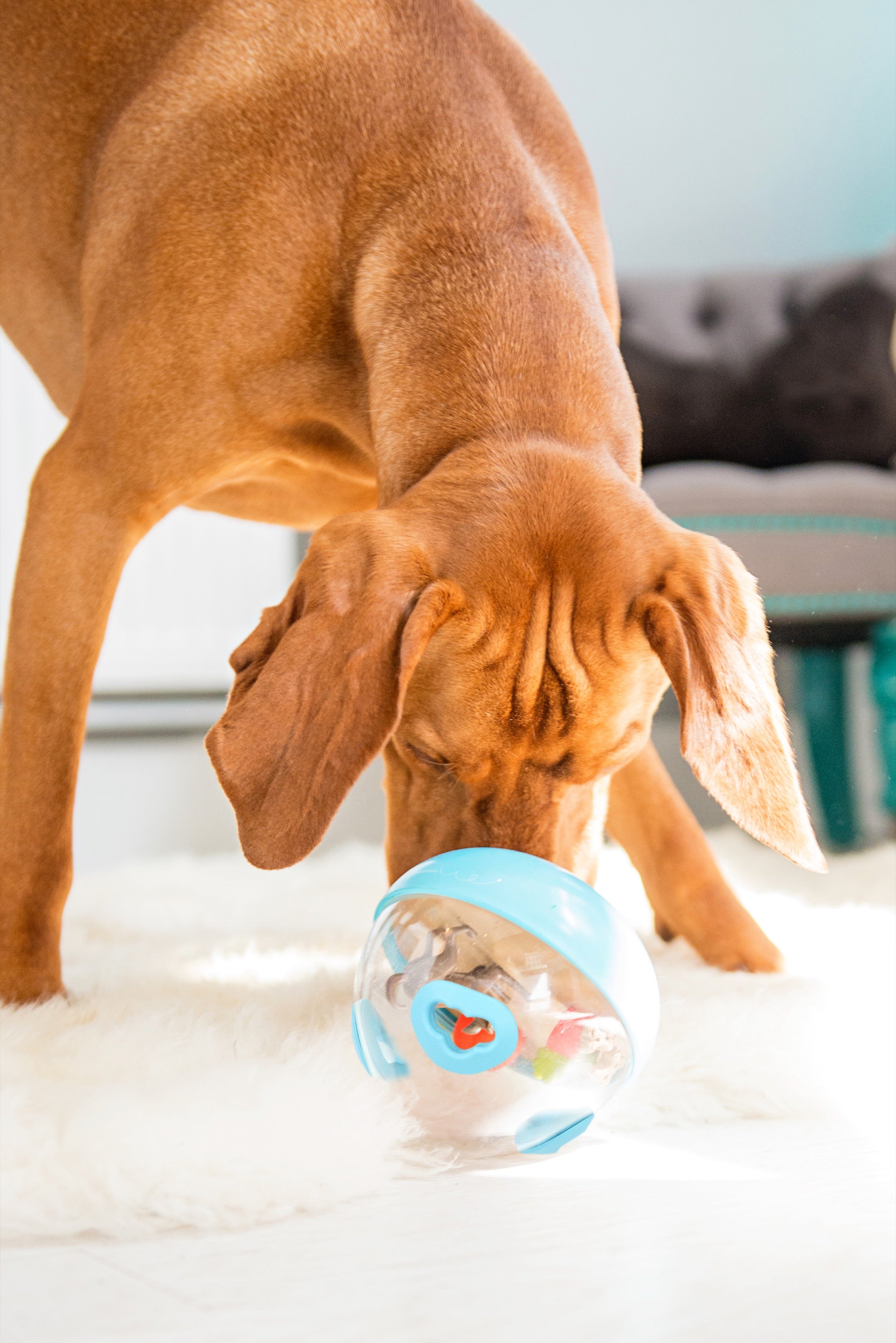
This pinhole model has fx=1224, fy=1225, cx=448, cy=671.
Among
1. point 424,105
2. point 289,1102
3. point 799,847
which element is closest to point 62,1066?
point 289,1102

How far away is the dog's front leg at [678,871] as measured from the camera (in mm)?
1736

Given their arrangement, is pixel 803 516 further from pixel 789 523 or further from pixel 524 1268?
pixel 524 1268

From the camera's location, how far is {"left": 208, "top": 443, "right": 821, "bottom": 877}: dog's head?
3.49 ft

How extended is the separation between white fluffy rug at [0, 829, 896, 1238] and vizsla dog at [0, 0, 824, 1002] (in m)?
0.19

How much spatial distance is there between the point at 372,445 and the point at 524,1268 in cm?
99

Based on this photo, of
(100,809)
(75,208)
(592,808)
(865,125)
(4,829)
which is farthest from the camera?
(865,125)

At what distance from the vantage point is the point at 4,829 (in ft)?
4.83

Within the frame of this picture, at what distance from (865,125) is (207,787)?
257 centimetres

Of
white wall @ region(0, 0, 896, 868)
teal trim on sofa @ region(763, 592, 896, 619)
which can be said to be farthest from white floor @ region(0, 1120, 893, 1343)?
white wall @ region(0, 0, 896, 868)

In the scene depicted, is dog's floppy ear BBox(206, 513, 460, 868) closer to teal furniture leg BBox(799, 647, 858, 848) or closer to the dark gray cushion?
the dark gray cushion

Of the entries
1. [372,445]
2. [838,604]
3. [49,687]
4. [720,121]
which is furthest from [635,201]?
[49,687]

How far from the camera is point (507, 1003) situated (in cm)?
104

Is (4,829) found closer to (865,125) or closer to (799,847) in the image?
(799,847)

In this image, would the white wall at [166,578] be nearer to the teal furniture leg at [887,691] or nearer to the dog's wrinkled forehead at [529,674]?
the teal furniture leg at [887,691]
